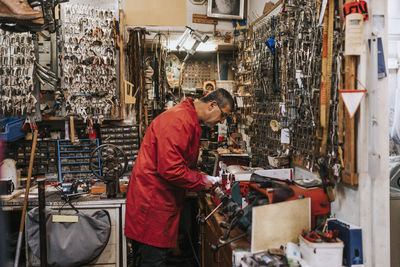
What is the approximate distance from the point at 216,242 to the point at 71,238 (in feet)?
4.42

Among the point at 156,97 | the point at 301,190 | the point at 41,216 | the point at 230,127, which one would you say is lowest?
the point at 41,216

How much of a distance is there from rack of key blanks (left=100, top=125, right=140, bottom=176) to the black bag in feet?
3.73

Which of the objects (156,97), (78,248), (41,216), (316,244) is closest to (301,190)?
(316,244)

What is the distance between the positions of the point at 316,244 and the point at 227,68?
3203 millimetres

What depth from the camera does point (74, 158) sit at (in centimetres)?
376

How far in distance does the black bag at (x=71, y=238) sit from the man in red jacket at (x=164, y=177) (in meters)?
0.43

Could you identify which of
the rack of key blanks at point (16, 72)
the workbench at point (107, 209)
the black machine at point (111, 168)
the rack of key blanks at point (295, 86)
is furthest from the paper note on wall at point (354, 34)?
the rack of key blanks at point (16, 72)

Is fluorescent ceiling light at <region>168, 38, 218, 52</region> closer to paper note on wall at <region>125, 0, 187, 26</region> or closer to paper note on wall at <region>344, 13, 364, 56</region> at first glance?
paper note on wall at <region>125, 0, 187, 26</region>

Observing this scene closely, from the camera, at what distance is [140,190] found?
2430 mm

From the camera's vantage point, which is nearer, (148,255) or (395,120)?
(148,255)

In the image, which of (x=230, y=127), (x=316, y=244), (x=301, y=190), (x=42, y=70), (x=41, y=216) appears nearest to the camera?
(x=316, y=244)

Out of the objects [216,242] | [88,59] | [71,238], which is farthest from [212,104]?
[88,59]

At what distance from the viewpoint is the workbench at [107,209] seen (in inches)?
114

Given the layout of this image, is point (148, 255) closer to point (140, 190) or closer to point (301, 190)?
point (140, 190)
